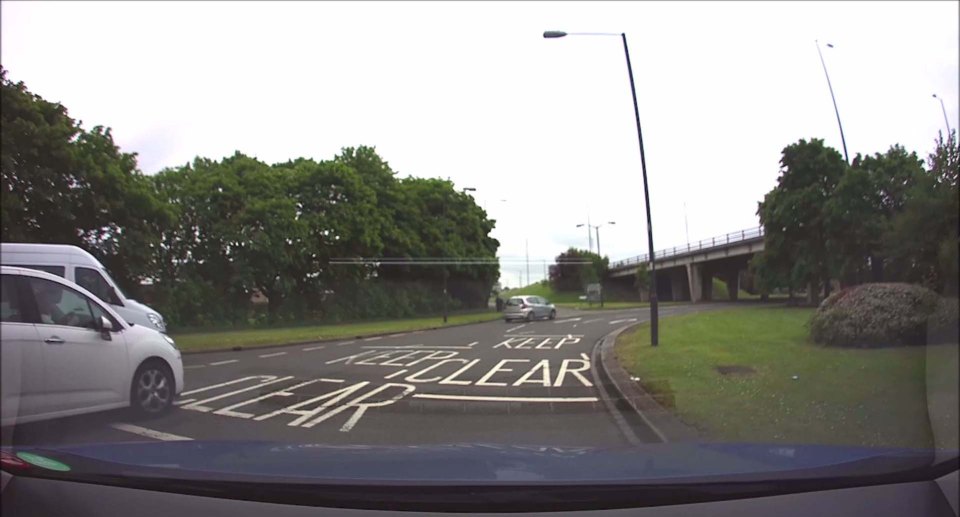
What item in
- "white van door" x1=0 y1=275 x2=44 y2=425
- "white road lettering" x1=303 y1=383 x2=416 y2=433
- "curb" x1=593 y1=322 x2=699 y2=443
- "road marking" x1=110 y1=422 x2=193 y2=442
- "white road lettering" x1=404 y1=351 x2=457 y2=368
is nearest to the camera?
"white van door" x1=0 y1=275 x2=44 y2=425

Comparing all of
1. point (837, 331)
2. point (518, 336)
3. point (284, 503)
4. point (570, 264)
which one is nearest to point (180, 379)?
point (284, 503)

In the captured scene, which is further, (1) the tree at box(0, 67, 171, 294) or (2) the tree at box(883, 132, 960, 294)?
(1) the tree at box(0, 67, 171, 294)

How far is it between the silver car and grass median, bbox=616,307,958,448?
1794 cm

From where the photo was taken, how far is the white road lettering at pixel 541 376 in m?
10.2

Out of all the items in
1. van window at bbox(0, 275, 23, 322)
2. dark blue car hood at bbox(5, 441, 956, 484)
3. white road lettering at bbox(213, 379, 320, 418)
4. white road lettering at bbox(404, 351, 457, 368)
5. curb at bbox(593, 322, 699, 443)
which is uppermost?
van window at bbox(0, 275, 23, 322)

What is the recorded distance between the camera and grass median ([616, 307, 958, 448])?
5.00 metres

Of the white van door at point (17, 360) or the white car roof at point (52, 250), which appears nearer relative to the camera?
the white van door at point (17, 360)

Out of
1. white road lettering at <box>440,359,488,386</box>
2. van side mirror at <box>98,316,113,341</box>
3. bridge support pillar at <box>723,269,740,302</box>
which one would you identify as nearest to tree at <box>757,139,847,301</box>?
white road lettering at <box>440,359,488,386</box>

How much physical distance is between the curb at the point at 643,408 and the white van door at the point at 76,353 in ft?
16.7

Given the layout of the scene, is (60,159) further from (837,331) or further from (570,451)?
(837,331)

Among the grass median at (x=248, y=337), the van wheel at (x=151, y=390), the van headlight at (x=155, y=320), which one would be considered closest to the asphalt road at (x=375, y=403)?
the van wheel at (x=151, y=390)

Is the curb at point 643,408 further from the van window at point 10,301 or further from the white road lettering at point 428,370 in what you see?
the van window at point 10,301

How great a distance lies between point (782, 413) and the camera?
22.7 ft

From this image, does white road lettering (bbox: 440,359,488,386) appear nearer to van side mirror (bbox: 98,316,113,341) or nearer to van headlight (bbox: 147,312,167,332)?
van headlight (bbox: 147,312,167,332)
